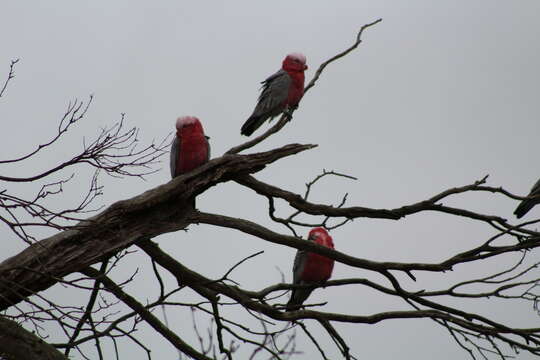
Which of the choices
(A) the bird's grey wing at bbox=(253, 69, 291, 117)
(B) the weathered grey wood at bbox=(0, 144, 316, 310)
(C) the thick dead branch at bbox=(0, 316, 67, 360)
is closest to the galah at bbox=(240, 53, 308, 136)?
(A) the bird's grey wing at bbox=(253, 69, 291, 117)

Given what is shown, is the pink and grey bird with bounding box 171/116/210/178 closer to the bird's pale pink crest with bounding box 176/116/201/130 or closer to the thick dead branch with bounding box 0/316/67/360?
the bird's pale pink crest with bounding box 176/116/201/130

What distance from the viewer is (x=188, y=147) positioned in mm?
6320

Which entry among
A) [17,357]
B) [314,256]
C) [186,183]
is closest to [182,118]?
[186,183]

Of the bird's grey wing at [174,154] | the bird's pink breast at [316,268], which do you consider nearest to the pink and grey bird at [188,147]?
the bird's grey wing at [174,154]

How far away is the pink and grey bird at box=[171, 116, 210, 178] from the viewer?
6305 millimetres

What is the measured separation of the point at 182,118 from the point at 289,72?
1.77m

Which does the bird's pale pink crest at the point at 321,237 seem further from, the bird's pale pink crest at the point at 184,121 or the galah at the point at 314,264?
the bird's pale pink crest at the point at 184,121

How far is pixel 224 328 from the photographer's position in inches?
212

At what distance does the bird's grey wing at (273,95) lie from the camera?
7.52 m

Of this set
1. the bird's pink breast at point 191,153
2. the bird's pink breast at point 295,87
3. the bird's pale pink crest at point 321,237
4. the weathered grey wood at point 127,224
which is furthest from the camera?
the bird's pink breast at point 295,87

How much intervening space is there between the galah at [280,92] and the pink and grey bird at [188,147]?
1.16 metres

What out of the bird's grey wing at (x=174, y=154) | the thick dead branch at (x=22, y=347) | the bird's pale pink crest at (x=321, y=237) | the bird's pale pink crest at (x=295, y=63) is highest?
the bird's pale pink crest at (x=295, y=63)

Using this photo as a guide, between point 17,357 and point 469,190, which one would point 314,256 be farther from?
point 17,357

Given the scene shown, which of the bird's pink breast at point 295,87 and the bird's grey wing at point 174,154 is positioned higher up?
the bird's pink breast at point 295,87
